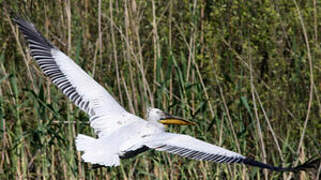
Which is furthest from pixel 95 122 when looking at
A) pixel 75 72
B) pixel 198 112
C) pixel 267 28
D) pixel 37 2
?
pixel 267 28

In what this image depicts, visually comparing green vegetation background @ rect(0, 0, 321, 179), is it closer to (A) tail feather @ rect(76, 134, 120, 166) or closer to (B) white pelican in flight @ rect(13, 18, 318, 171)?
(B) white pelican in flight @ rect(13, 18, 318, 171)

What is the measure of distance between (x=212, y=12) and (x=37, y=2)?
1654 mm

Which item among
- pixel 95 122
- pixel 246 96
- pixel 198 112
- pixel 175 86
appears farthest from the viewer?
pixel 175 86

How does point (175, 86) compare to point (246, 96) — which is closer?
point (246, 96)

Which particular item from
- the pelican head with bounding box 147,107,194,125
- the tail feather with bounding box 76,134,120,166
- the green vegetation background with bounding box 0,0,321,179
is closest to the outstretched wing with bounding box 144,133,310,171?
the tail feather with bounding box 76,134,120,166

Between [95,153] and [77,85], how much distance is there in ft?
2.85

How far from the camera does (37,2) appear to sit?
616cm

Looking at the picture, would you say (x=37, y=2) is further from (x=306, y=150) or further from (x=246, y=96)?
(x=306, y=150)

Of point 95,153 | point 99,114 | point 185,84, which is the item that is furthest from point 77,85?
point 185,84

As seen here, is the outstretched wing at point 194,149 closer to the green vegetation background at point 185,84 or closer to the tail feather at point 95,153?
the tail feather at point 95,153

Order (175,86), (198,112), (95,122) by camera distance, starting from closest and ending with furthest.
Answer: (95,122) < (198,112) < (175,86)

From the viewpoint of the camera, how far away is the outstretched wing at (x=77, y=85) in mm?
5395

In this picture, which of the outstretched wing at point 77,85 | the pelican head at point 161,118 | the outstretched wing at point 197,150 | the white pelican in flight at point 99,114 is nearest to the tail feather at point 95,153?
the white pelican in flight at point 99,114

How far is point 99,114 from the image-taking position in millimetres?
5422
